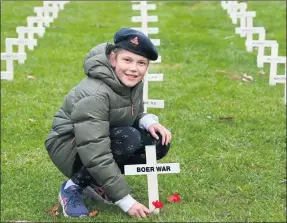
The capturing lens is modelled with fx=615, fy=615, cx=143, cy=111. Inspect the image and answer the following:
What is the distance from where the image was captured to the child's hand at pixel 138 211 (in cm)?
386

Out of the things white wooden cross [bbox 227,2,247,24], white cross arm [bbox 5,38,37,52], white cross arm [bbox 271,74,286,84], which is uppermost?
white wooden cross [bbox 227,2,247,24]

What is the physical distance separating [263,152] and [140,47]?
7.07 feet

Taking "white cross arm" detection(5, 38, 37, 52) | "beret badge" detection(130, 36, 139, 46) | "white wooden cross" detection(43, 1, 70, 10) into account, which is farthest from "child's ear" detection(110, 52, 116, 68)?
"white wooden cross" detection(43, 1, 70, 10)

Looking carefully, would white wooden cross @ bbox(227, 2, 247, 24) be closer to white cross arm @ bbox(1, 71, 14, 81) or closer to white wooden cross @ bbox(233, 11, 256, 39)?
white wooden cross @ bbox(233, 11, 256, 39)

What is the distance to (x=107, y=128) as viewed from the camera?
12.3 ft

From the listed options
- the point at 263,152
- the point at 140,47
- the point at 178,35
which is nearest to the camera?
the point at 140,47

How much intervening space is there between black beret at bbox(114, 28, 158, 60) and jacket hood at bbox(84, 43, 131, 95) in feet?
0.48

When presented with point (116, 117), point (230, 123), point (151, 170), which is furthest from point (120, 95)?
point (230, 123)

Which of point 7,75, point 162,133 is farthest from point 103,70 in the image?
point 7,75

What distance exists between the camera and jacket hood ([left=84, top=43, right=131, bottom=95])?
3.79 metres

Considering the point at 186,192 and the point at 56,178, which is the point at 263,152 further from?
the point at 56,178

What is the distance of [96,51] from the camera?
156 inches

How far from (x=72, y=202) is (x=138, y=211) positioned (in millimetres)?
455

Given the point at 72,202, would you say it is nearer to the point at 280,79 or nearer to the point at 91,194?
the point at 91,194
